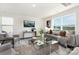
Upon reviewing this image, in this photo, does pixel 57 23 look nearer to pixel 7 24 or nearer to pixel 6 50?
pixel 7 24

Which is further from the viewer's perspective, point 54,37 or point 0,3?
point 54,37

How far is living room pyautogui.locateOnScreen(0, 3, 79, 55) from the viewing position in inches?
96.0

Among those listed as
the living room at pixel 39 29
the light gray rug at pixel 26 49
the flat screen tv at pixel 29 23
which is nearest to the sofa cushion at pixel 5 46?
the living room at pixel 39 29

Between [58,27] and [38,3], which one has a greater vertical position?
[38,3]

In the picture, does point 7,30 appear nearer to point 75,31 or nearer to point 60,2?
point 60,2

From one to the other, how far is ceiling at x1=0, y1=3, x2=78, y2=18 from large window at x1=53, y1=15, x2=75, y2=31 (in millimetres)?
192

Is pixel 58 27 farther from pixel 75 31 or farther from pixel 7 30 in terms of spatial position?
pixel 7 30

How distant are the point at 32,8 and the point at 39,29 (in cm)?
48

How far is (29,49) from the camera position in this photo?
2.46 metres

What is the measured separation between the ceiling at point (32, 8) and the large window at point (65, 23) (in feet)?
0.63

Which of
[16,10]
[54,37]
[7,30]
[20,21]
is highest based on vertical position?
[16,10]

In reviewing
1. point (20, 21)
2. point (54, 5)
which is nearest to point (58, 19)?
point (54, 5)

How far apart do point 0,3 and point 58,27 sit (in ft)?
4.34

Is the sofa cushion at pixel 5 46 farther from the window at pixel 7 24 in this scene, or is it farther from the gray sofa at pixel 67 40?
the gray sofa at pixel 67 40
